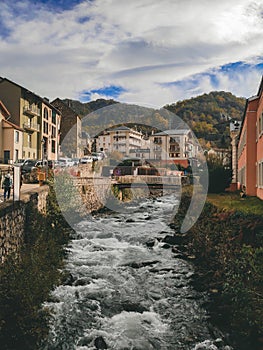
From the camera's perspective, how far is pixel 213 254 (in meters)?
12.4

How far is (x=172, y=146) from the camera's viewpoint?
5697 cm

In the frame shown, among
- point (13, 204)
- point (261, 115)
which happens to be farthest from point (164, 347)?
point (261, 115)

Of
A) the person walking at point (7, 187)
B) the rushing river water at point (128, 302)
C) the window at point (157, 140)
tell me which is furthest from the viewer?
the window at point (157, 140)

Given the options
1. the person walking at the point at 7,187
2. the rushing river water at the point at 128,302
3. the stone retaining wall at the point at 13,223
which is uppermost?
the person walking at the point at 7,187

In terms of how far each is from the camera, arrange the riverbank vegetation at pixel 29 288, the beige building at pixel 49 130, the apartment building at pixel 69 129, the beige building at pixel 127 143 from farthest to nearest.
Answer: the apartment building at pixel 69 129
the beige building at pixel 127 143
the beige building at pixel 49 130
the riverbank vegetation at pixel 29 288

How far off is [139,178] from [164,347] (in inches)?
1133

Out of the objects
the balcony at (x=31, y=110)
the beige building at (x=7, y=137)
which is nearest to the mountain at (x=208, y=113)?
the balcony at (x=31, y=110)

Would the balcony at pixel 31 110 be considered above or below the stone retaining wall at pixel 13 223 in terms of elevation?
above

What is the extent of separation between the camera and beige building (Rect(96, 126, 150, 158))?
1874 inches

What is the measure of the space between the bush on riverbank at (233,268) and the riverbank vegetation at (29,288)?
4.60 m

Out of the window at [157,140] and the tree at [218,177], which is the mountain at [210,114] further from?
the tree at [218,177]

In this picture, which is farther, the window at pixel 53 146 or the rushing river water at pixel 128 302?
the window at pixel 53 146

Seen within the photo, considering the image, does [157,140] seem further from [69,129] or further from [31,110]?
[31,110]

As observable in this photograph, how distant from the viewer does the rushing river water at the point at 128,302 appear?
25.5 ft
